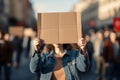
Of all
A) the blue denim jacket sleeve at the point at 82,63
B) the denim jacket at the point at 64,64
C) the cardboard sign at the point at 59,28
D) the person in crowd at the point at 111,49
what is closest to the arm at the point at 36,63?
the denim jacket at the point at 64,64

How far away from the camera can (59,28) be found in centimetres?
640

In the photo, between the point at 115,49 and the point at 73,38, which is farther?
the point at 115,49

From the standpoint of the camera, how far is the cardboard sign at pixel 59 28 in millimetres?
6359

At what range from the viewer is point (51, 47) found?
6.52m

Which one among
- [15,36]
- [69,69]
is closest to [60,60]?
[69,69]

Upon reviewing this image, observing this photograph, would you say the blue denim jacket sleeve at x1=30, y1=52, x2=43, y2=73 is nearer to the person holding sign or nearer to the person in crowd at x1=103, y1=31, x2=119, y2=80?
the person holding sign

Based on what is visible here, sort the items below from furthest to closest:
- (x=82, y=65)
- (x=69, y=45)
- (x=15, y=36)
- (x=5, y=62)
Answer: (x=15, y=36)
(x=5, y=62)
(x=69, y=45)
(x=82, y=65)

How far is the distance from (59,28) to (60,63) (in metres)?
0.41

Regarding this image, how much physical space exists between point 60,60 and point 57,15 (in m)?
0.53

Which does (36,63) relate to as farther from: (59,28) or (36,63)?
(59,28)

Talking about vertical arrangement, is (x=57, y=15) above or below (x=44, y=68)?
above

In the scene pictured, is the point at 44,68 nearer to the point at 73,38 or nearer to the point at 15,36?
the point at 73,38

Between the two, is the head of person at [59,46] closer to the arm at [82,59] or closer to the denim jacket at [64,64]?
the denim jacket at [64,64]

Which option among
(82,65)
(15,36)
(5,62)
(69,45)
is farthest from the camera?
(15,36)
